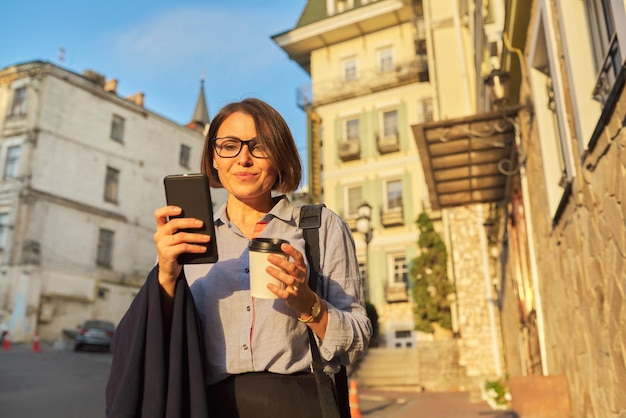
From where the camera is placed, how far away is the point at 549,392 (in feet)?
18.5

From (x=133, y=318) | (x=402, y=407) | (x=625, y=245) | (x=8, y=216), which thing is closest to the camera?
(x=133, y=318)

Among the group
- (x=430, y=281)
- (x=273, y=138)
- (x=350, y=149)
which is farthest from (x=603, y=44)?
(x=350, y=149)

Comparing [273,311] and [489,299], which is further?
[489,299]

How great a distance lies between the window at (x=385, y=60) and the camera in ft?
88.6

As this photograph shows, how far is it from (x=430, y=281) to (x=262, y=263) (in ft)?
69.2

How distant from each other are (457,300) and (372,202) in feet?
24.2

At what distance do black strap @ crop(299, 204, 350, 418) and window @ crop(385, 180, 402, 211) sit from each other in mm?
23663

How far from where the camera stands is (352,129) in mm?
27219

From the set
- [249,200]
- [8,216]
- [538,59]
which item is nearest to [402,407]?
[538,59]

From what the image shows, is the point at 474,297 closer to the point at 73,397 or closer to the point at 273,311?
the point at 73,397

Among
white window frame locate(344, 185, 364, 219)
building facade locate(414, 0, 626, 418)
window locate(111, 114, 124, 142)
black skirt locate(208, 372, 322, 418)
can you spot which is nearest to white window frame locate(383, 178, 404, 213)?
white window frame locate(344, 185, 364, 219)

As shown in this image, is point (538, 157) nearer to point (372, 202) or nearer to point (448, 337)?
point (448, 337)

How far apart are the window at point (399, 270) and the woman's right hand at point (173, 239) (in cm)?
2355

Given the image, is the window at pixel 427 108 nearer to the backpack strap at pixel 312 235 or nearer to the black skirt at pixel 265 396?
the backpack strap at pixel 312 235
